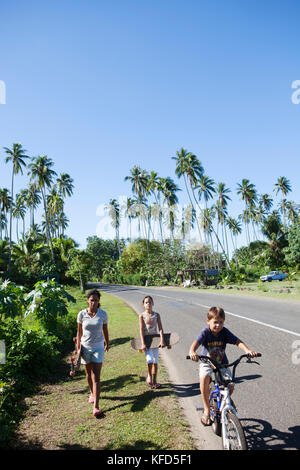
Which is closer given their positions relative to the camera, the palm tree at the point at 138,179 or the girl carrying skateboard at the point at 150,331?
the girl carrying skateboard at the point at 150,331

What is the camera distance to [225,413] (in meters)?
3.05

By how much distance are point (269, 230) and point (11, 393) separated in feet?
172

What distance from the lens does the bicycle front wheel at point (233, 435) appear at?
2794 mm

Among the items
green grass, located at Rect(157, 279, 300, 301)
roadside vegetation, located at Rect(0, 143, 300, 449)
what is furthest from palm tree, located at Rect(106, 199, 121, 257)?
green grass, located at Rect(157, 279, 300, 301)

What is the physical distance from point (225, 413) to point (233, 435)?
20cm

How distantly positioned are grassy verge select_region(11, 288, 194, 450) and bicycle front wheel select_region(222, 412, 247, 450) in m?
0.50

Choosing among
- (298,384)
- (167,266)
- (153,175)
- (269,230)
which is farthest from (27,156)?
(298,384)

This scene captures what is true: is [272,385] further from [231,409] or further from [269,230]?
[269,230]

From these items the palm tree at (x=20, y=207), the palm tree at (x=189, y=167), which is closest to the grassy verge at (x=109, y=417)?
the palm tree at (x=189, y=167)

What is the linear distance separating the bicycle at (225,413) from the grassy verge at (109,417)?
0.43 meters

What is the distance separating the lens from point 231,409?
3039 mm

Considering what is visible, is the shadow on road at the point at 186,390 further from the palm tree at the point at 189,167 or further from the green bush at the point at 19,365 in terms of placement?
the palm tree at the point at 189,167

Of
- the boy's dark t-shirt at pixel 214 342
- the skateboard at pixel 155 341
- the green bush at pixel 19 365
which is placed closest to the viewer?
the boy's dark t-shirt at pixel 214 342

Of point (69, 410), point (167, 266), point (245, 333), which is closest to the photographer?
point (69, 410)
